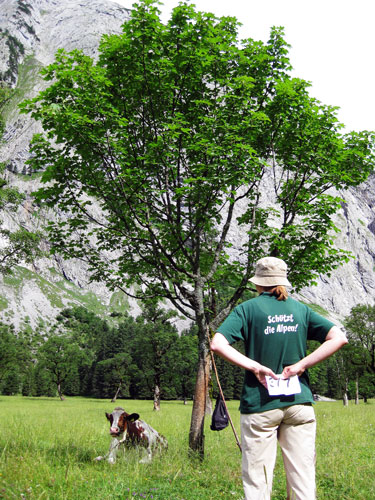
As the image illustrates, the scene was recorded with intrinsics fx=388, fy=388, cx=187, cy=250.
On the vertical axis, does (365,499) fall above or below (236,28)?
below

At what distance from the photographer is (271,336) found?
3658 mm

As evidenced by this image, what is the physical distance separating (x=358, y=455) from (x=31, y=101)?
11148 mm

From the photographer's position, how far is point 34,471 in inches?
243

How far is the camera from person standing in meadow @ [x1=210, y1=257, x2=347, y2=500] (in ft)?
11.4

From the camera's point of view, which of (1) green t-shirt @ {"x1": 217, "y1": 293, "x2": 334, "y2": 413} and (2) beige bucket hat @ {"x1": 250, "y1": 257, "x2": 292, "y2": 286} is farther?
(2) beige bucket hat @ {"x1": 250, "y1": 257, "x2": 292, "y2": 286}

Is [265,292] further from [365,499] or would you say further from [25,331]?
[25,331]

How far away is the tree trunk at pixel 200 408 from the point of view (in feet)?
28.6

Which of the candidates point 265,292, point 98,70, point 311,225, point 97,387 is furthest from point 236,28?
point 97,387

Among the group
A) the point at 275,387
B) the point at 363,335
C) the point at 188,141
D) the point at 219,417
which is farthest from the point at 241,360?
the point at 363,335

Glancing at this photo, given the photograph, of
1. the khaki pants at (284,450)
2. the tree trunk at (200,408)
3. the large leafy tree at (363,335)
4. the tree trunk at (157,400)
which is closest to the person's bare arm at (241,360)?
the khaki pants at (284,450)

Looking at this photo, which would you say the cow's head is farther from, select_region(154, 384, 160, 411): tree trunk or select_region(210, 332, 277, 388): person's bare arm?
select_region(154, 384, 160, 411): tree trunk

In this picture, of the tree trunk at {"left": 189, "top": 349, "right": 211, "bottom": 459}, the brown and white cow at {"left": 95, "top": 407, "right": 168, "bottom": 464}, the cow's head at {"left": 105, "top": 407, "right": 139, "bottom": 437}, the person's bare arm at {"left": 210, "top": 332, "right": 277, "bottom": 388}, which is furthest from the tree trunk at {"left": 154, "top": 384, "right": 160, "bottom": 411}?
the person's bare arm at {"left": 210, "top": 332, "right": 277, "bottom": 388}

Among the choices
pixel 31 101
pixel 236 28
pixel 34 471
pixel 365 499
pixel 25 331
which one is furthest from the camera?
pixel 25 331

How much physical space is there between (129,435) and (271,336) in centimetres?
586
